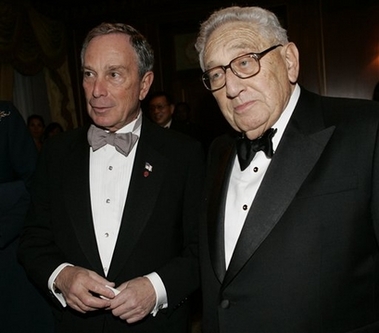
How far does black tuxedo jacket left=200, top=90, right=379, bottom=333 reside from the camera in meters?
1.44

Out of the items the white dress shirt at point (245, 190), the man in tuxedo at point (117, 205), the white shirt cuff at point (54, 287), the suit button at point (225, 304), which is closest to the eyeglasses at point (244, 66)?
the white dress shirt at point (245, 190)

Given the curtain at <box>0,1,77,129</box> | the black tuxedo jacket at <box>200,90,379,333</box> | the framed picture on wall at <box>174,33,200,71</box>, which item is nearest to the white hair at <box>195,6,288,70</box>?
the black tuxedo jacket at <box>200,90,379,333</box>

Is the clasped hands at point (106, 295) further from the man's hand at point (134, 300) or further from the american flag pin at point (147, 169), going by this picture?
the american flag pin at point (147, 169)

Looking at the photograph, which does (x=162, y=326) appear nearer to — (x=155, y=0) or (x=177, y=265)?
(x=177, y=265)

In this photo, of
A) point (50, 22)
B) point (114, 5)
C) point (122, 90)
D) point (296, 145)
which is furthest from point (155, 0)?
point (296, 145)

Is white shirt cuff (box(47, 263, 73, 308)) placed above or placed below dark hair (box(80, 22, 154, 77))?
below

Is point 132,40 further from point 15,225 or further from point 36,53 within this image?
point 36,53

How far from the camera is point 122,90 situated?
6.57 ft

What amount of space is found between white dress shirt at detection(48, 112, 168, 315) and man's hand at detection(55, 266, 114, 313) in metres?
0.11

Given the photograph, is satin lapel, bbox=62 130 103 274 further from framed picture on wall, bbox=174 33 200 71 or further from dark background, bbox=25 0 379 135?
framed picture on wall, bbox=174 33 200 71

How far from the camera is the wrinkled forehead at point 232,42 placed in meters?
1.61

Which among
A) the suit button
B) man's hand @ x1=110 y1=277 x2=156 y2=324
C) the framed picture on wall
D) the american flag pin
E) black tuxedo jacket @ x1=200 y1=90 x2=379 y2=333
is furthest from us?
the framed picture on wall

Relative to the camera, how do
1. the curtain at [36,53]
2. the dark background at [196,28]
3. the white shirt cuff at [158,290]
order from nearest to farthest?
the white shirt cuff at [158,290] → the curtain at [36,53] → the dark background at [196,28]

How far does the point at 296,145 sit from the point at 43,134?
19.4 feet
